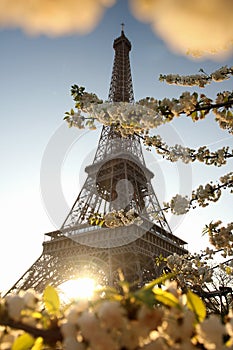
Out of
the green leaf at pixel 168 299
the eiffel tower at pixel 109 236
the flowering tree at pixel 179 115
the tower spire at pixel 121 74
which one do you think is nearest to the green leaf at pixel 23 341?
the green leaf at pixel 168 299

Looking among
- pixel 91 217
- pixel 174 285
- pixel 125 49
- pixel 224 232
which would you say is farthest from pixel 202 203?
pixel 125 49

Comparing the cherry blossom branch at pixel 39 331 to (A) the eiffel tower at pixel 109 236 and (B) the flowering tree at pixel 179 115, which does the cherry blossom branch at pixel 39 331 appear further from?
(A) the eiffel tower at pixel 109 236

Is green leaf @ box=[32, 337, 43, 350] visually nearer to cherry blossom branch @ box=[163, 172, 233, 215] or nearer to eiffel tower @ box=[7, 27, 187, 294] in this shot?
cherry blossom branch @ box=[163, 172, 233, 215]

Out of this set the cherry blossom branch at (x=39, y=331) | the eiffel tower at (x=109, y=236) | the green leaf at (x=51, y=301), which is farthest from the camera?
the eiffel tower at (x=109, y=236)

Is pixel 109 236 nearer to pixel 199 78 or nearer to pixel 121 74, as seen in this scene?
pixel 199 78

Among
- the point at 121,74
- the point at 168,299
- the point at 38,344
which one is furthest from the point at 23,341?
the point at 121,74

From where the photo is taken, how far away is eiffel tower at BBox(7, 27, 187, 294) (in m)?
19.1

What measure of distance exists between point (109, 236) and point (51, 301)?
1916 cm

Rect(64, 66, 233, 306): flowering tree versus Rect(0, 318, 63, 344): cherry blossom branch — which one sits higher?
Rect(64, 66, 233, 306): flowering tree

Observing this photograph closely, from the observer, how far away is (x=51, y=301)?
0.76m

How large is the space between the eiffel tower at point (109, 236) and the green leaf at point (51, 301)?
14915 millimetres

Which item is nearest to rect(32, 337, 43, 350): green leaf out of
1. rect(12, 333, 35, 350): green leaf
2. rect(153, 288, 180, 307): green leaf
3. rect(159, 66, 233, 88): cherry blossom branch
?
rect(12, 333, 35, 350): green leaf

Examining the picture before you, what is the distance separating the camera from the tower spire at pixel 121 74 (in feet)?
94.4

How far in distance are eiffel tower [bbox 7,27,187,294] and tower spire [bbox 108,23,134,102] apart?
32 cm
